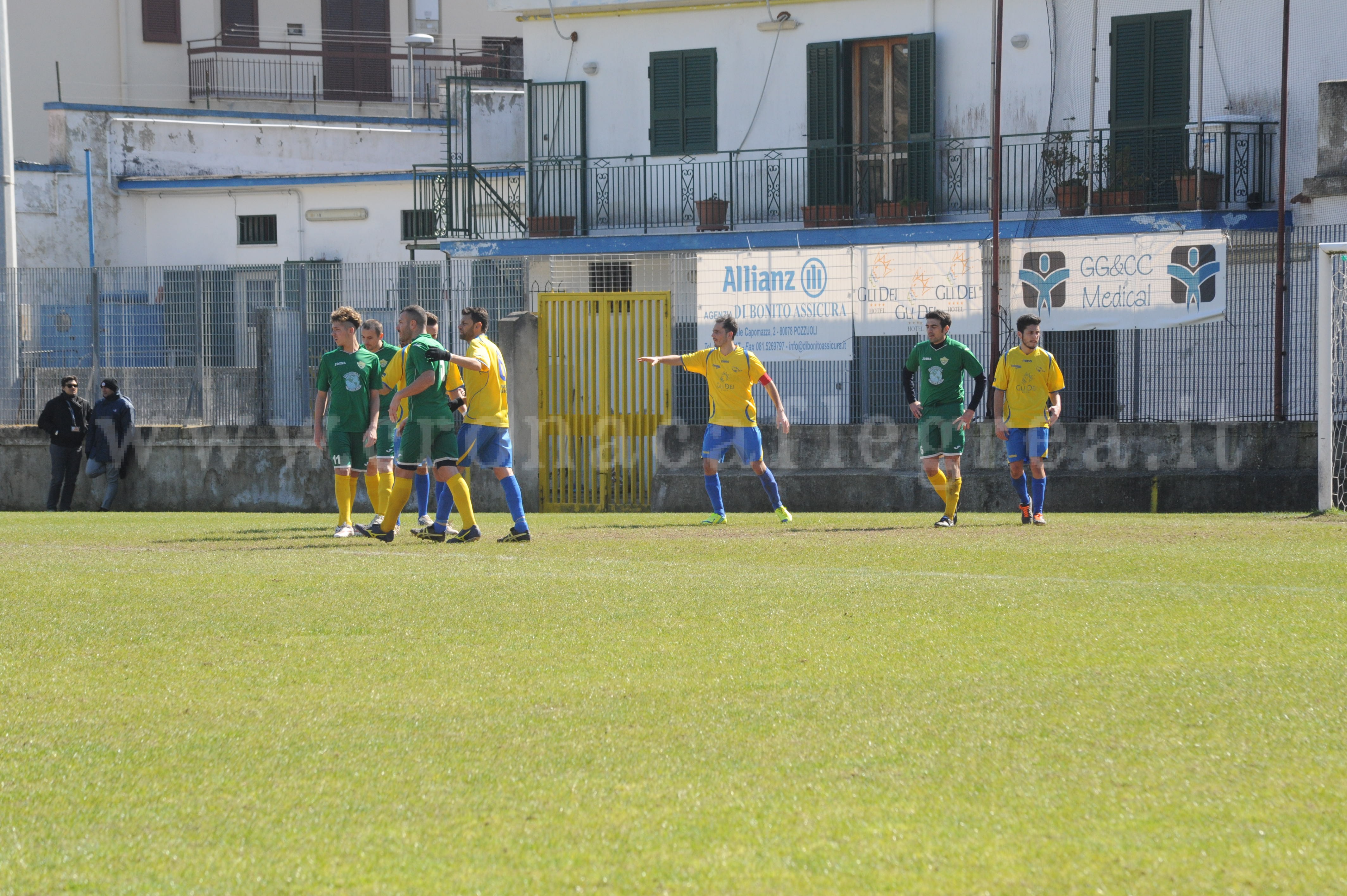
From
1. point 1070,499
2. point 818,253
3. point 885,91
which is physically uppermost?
point 885,91

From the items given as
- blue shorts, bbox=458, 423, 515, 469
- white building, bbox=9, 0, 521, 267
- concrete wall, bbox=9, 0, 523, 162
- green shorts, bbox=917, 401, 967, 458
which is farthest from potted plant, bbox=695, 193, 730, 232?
concrete wall, bbox=9, 0, 523, 162

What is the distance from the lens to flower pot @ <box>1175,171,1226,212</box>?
66.2ft

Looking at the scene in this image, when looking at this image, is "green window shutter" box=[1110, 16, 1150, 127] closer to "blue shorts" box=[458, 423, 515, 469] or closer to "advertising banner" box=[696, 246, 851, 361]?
"advertising banner" box=[696, 246, 851, 361]

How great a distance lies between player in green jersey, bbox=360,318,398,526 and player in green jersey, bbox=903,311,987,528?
4633 millimetres

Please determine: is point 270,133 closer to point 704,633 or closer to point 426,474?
point 426,474

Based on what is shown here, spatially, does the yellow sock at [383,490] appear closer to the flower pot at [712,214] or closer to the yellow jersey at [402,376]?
the yellow jersey at [402,376]

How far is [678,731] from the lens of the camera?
4.90 metres

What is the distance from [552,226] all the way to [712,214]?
9.19ft

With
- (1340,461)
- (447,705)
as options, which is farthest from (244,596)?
(1340,461)

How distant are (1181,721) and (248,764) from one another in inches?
122

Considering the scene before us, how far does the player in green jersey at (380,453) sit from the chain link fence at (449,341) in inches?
184

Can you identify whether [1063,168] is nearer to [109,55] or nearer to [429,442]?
[429,442]

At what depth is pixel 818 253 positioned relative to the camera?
1670cm

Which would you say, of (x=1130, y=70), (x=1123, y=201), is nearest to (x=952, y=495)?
(x=1123, y=201)
